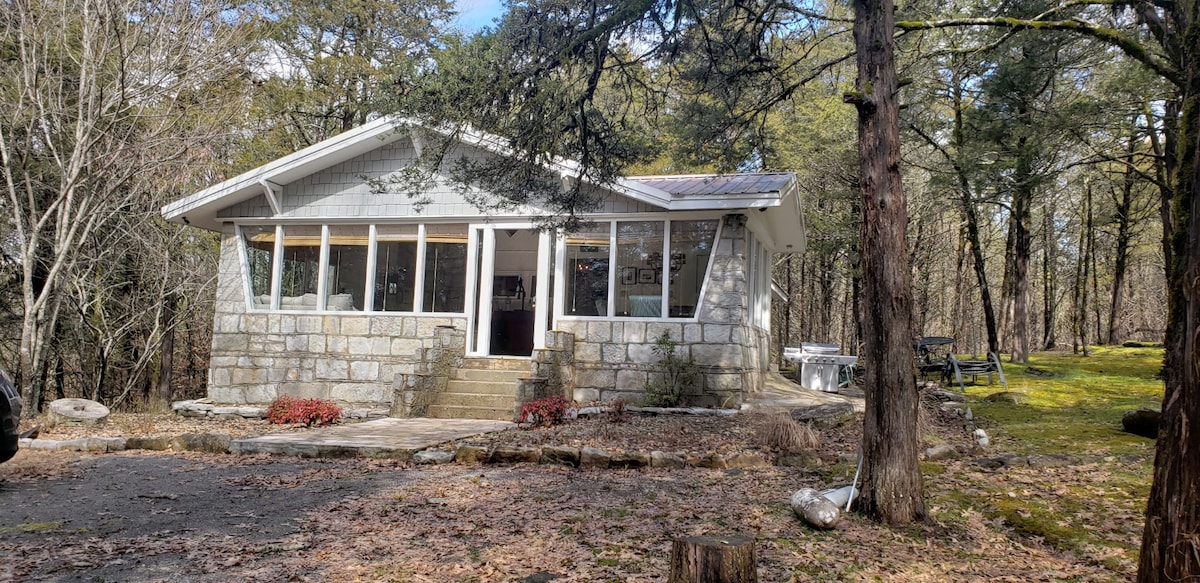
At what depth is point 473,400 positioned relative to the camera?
10055 millimetres

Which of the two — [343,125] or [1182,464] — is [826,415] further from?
→ [343,125]

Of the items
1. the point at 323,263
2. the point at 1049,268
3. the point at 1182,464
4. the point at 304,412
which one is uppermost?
the point at 1049,268

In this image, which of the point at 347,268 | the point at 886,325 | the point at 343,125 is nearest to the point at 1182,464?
the point at 886,325

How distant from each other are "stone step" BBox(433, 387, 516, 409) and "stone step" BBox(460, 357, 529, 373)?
535 mm

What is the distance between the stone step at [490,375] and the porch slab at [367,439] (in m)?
1.20

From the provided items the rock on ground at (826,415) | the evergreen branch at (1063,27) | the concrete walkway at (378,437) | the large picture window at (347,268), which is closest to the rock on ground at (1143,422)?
the rock on ground at (826,415)

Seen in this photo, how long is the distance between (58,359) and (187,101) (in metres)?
5.78

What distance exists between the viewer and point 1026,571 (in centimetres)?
367

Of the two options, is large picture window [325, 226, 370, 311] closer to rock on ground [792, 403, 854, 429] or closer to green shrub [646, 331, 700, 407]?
green shrub [646, 331, 700, 407]

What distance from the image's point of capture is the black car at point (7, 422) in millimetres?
5320

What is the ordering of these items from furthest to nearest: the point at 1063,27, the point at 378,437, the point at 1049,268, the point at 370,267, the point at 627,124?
the point at 1049,268
the point at 370,267
the point at 378,437
the point at 627,124
the point at 1063,27

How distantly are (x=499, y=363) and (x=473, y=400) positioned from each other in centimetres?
75

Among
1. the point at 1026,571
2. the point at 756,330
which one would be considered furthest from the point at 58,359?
the point at 1026,571

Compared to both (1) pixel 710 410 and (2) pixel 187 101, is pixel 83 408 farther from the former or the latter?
(1) pixel 710 410
